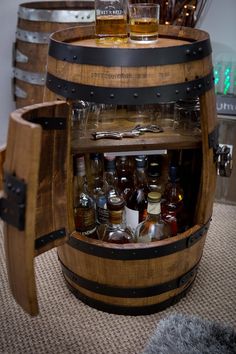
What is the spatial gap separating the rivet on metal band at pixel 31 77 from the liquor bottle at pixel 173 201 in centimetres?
92

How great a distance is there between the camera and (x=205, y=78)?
47.9 inches

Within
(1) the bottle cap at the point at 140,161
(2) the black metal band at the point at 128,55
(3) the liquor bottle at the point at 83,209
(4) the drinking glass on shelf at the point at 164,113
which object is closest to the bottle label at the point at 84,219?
(3) the liquor bottle at the point at 83,209

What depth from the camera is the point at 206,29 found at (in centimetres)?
244

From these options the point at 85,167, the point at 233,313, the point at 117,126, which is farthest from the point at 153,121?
the point at 233,313

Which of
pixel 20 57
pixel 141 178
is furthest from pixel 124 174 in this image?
pixel 20 57

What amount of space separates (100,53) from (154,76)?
16cm

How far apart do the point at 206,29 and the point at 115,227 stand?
1545 millimetres

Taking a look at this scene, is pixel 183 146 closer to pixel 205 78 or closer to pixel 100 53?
pixel 205 78

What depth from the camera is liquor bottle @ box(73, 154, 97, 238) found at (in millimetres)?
1427

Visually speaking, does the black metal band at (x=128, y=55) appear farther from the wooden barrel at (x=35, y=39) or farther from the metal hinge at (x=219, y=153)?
the wooden barrel at (x=35, y=39)

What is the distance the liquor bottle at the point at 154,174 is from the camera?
1489 millimetres

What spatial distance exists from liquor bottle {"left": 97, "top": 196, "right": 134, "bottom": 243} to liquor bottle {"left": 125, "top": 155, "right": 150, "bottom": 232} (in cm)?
4

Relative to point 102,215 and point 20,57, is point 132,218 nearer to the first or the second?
point 102,215

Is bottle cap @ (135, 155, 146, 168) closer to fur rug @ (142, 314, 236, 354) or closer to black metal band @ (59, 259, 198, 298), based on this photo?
black metal band @ (59, 259, 198, 298)
